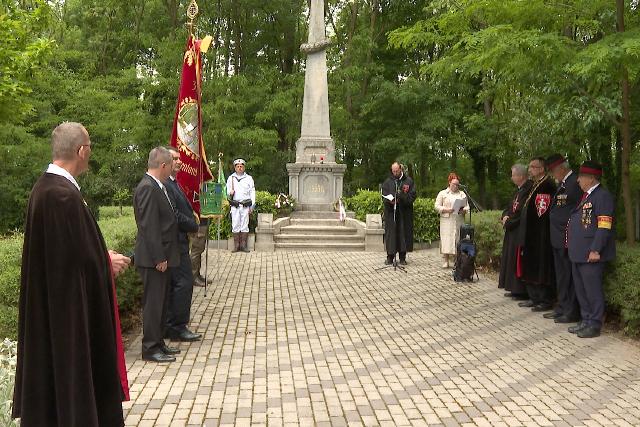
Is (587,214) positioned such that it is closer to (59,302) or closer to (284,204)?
(59,302)

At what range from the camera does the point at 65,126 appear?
120 inches

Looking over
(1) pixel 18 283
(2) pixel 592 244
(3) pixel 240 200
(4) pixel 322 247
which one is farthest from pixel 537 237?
(4) pixel 322 247

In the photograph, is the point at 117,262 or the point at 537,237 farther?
the point at 537,237

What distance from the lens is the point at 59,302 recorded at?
2.93 metres

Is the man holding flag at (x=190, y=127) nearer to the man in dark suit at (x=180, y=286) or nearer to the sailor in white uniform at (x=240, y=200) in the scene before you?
the man in dark suit at (x=180, y=286)

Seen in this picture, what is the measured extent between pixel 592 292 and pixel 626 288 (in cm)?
35

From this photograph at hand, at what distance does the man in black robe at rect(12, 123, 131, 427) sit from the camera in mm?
2912

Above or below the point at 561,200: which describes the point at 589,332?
below

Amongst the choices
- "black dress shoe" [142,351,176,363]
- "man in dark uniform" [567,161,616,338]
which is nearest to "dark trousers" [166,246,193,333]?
"black dress shoe" [142,351,176,363]

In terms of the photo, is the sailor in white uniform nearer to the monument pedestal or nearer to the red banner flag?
the monument pedestal

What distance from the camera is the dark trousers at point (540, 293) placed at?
8.71m

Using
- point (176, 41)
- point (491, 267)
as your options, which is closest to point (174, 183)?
point (491, 267)

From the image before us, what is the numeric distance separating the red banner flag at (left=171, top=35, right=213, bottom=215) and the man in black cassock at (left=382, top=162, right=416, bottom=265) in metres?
4.93

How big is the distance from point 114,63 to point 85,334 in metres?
31.0
